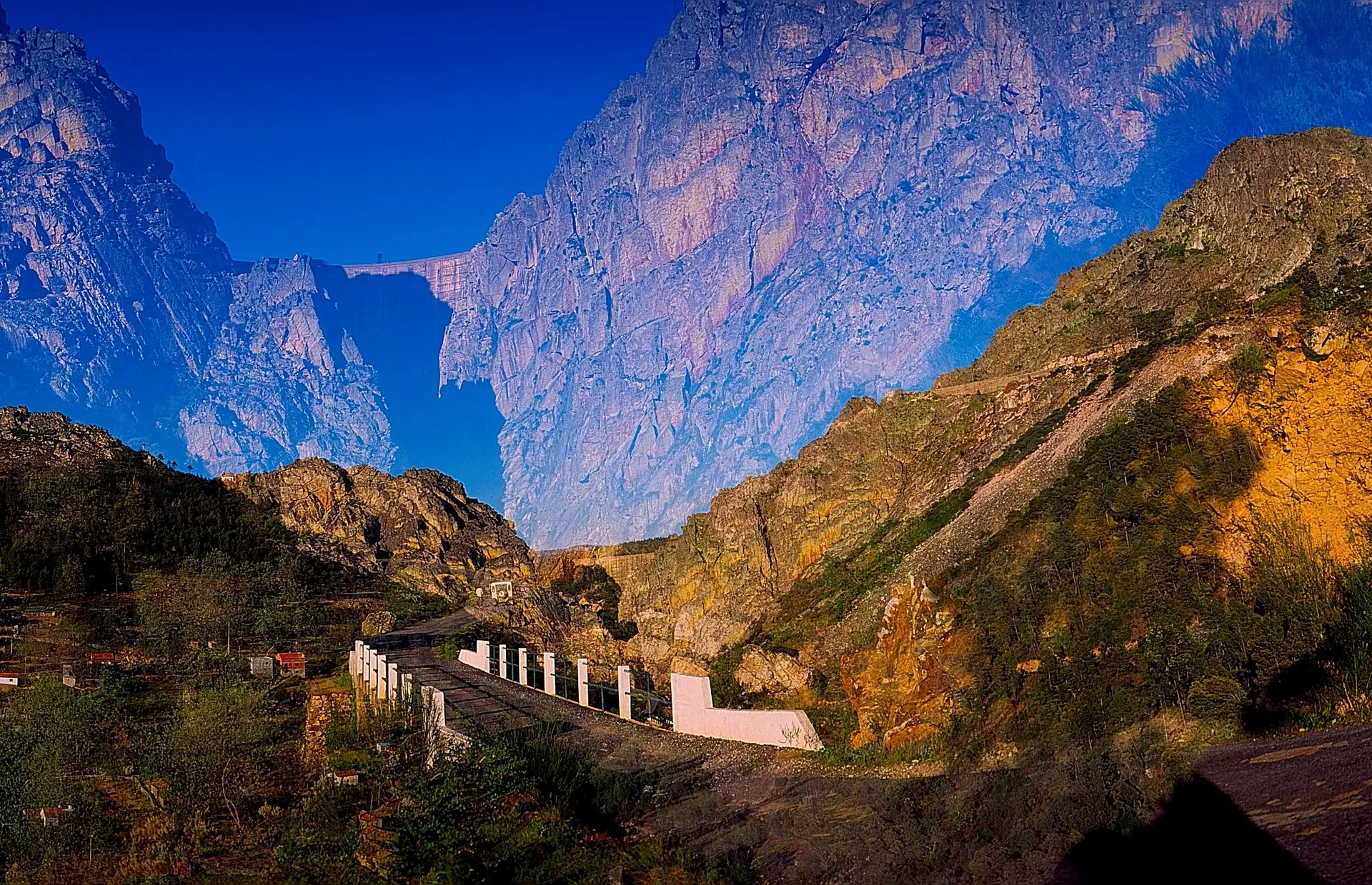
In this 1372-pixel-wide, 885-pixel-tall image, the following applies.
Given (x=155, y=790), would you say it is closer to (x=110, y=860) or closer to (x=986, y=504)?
(x=110, y=860)

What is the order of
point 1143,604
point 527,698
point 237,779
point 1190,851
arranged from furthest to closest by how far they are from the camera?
point 527,698
point 237,779
point 1143,604
point 1190,851

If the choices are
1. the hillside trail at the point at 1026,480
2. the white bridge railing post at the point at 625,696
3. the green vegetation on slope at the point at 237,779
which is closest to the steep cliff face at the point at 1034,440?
the hillside trail at the point at 1026,480

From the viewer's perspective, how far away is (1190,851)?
9031 millimetres

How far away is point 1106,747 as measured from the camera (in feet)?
41.9

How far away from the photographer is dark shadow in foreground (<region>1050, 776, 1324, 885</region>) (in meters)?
8.33

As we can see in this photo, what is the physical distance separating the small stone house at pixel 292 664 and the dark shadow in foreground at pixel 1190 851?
27.0m

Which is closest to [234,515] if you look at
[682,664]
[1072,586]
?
[682,664]

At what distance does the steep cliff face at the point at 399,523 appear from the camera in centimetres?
5516

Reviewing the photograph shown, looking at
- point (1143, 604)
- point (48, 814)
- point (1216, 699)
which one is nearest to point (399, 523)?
point (48, 814)

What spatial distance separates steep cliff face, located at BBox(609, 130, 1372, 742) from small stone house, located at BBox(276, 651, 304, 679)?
36.4 ft

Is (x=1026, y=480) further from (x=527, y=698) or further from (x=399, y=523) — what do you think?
(x=399, y=523)

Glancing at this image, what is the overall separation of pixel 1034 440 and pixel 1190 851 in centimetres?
1824

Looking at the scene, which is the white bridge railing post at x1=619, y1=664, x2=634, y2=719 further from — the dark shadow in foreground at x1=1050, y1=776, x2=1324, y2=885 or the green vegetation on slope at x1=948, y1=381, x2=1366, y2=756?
the dark shadow in foreground at x1=1050, y1=776, x2=1324, y2=885

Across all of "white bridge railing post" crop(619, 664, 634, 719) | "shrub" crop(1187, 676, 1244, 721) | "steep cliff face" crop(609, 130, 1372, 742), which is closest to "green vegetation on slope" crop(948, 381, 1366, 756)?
"shrub" crop(1187, 676, 1244, 721)
